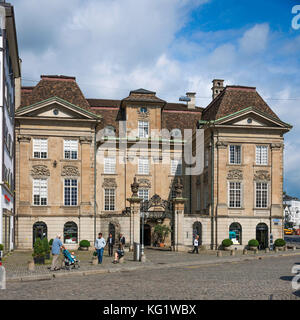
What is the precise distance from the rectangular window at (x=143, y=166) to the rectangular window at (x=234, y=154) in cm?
1002

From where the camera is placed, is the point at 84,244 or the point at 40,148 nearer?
the point at 84,244

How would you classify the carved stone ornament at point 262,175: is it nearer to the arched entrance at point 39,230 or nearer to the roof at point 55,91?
the roof at point 55,91

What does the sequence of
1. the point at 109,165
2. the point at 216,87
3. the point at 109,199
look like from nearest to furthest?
1. the point at 109,199
2. the point at 109,165
3. the point at 216,87

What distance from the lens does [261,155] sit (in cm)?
5203

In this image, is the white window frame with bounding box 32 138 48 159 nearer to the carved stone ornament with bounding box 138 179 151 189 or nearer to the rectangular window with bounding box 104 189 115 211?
the rectangular window with bounding box 104 189 115 211

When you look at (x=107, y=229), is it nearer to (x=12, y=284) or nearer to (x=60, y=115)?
(x=60, y=115)

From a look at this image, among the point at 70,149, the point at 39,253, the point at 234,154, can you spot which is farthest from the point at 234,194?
the point at 39,253

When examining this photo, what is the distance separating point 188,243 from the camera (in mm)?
48719

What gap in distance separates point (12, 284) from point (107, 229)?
27.7m

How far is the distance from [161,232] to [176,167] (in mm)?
8753

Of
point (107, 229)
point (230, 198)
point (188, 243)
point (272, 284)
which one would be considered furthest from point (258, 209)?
point (272, 284)

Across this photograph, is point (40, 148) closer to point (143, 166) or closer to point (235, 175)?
point (143, 166)

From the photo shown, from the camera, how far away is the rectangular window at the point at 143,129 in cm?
5688

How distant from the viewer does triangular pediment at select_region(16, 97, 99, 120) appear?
4888 centimetres
